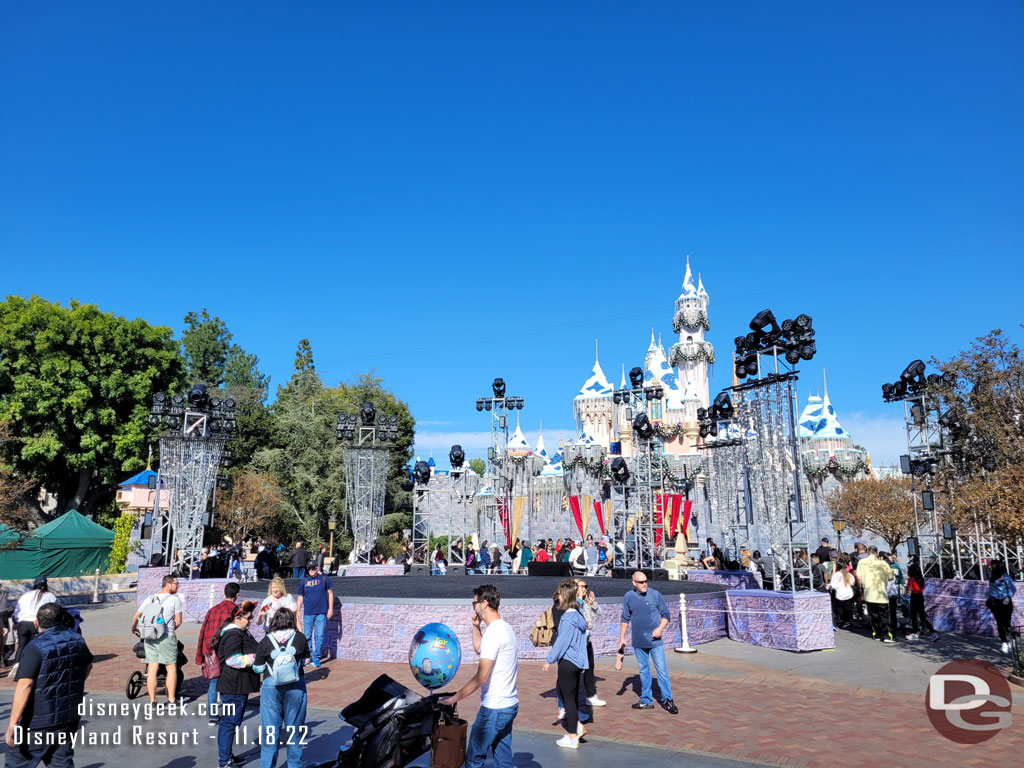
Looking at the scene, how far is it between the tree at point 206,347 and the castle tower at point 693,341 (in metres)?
38.2

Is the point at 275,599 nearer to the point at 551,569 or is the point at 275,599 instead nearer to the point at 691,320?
the point at 551,569

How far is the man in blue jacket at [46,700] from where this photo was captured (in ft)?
14.3

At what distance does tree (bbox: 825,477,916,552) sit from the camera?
30.6 metres

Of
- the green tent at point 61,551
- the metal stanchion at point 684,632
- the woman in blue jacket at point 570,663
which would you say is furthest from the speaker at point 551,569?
the green tent at point 61,551

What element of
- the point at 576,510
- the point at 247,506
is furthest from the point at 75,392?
the point at 576,510

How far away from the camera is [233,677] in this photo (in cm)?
573

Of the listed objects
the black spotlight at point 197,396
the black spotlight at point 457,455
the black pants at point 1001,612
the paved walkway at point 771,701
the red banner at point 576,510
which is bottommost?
the paved walkway at point 771,701

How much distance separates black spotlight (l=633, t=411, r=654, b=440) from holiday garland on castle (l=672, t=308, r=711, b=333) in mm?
43699

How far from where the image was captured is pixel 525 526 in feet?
143

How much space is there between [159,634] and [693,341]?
5961 centimetres

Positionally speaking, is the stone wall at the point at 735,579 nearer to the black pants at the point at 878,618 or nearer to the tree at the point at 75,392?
the black pants at the point at 878,618

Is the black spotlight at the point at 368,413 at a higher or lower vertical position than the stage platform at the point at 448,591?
higher

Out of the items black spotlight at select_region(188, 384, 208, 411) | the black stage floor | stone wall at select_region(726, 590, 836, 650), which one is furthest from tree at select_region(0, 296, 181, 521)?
stone wall at select_region(726, 590, 836, 650)

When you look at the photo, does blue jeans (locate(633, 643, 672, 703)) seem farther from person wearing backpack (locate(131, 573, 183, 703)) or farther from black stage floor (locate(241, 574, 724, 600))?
person wearing backpack (locate(131, 573, 183, 703))
